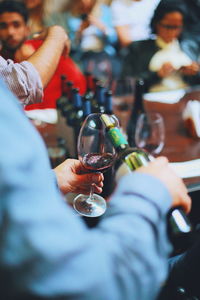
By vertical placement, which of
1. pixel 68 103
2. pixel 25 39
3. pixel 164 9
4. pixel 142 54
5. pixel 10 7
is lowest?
pixel 142 54

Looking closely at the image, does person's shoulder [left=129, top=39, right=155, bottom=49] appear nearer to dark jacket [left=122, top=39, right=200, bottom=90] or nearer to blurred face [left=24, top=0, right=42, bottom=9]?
dark jacket [left=122, top=39, right=200, bottom=90]

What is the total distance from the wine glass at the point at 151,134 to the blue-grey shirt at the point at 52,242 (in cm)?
80

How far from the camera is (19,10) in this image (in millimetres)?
2250

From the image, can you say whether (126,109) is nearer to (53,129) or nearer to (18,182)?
(53,129)

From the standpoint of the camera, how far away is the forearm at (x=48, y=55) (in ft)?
3.16

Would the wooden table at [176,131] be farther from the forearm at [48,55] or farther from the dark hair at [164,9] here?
the dark hair at [164,9]

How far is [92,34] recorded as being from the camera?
3.27 meters

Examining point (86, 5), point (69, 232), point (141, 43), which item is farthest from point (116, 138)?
point (86, 5)

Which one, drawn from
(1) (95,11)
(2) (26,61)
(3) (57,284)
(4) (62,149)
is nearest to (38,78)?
(2) (26,61)

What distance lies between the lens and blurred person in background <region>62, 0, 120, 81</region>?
3178mm

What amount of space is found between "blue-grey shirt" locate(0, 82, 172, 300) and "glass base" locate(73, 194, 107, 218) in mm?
560

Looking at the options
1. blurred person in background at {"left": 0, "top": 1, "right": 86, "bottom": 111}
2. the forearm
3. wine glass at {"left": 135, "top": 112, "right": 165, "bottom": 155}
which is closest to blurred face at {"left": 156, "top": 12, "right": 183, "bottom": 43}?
blurred person in background at {"left": 0, "top": 1, "right": 86, "bottom": 111}

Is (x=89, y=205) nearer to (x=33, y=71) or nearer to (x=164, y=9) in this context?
(x=33, y=71)

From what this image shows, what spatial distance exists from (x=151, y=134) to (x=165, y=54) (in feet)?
5.35
